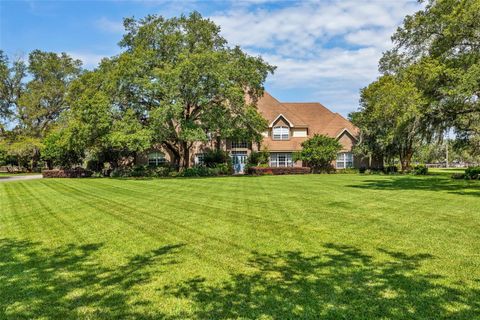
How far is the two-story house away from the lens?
3984 cm

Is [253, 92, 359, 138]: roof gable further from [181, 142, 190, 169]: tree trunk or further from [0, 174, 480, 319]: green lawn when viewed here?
[0, 174, 480, 319]: green lawn

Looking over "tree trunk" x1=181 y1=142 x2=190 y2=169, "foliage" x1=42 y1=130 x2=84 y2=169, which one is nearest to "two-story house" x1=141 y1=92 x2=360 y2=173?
"tree trunk" x1=181 y1=142 x2=190 y2=169

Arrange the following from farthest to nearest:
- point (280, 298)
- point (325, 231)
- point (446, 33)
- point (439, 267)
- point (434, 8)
Answer: point (434, 8) < point (446, 33) < point (325, 231) < point (439, 267) < point (280, 298)

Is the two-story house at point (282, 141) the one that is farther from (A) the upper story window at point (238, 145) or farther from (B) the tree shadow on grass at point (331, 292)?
(B) the tree shadow on grass at point (331, 292)

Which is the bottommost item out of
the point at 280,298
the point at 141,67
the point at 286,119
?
the point at 280,298

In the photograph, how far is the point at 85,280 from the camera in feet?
16.6

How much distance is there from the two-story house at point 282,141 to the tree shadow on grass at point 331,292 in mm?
33701

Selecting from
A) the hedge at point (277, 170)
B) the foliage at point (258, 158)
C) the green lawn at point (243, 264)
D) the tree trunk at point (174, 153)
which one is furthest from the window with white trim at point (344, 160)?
the green lawn at point (243, 264)

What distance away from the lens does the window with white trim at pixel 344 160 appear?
40438 mm

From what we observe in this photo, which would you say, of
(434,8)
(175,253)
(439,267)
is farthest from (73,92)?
(439,267)

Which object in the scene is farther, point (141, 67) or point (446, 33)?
point (141, 67)

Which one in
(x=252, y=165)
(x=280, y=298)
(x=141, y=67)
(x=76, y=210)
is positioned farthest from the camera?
(x=252, y=165)

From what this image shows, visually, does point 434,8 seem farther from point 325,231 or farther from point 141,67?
point 141,67

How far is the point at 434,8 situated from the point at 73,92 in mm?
37889
